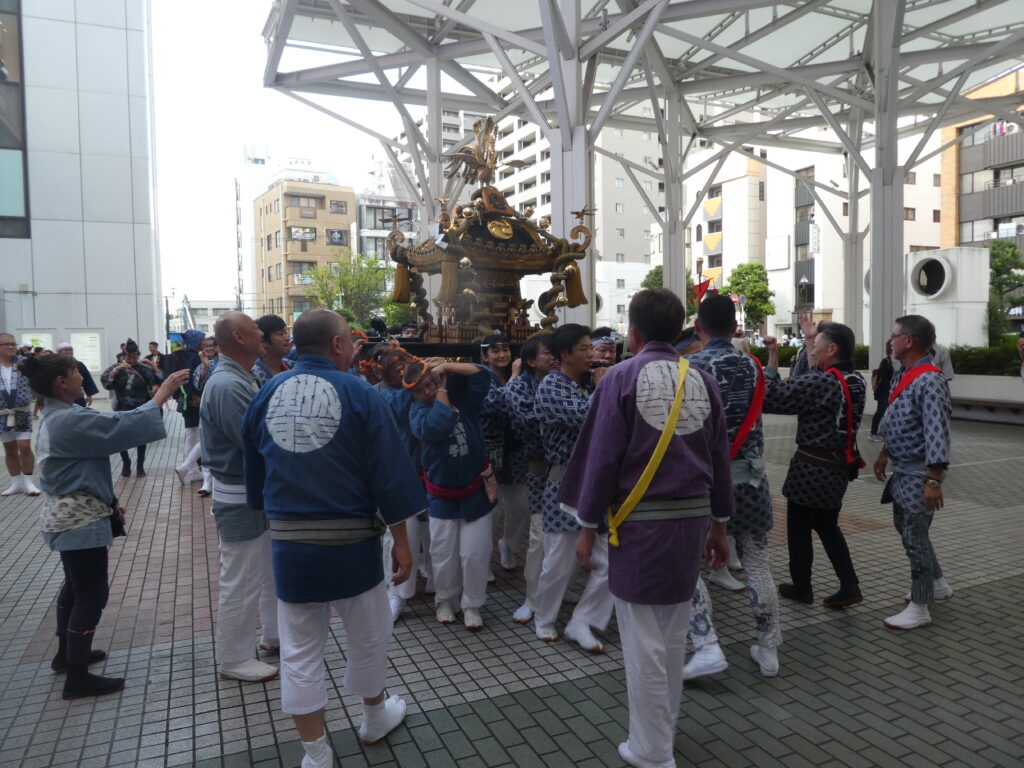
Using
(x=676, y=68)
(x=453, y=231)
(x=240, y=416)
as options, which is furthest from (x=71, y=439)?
(x=676, y=68)

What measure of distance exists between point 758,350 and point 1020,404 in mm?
12056

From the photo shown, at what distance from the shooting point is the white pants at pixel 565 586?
3.85 m

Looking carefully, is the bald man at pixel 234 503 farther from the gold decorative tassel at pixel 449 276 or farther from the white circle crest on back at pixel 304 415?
the gold decorative tassel at pixel 449 276

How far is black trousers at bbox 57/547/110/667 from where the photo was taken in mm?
3359

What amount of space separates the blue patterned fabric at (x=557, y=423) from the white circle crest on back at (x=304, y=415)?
4.68 ft

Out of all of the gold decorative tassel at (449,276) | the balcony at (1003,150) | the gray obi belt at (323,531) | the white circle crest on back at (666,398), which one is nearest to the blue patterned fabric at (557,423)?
the white circle crest on back at (666,398)

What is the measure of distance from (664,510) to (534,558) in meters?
1.74

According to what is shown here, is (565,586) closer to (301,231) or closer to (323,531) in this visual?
(323,531)

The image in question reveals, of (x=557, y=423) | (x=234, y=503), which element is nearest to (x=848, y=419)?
(x=557, y=423)

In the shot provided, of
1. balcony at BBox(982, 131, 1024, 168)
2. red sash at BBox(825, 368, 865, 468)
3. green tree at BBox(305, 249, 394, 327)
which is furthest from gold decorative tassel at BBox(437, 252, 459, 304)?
balcony at BBox(982, 131, 1024, 168)

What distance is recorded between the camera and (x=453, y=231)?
21.5 feet

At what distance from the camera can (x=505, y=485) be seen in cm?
489

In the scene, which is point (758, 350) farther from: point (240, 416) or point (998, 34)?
point (240, 416)

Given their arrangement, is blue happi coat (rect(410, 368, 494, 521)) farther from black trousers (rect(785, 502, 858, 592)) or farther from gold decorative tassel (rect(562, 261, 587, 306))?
gold decorative tassel (rect(562, 261, 587, 306))
